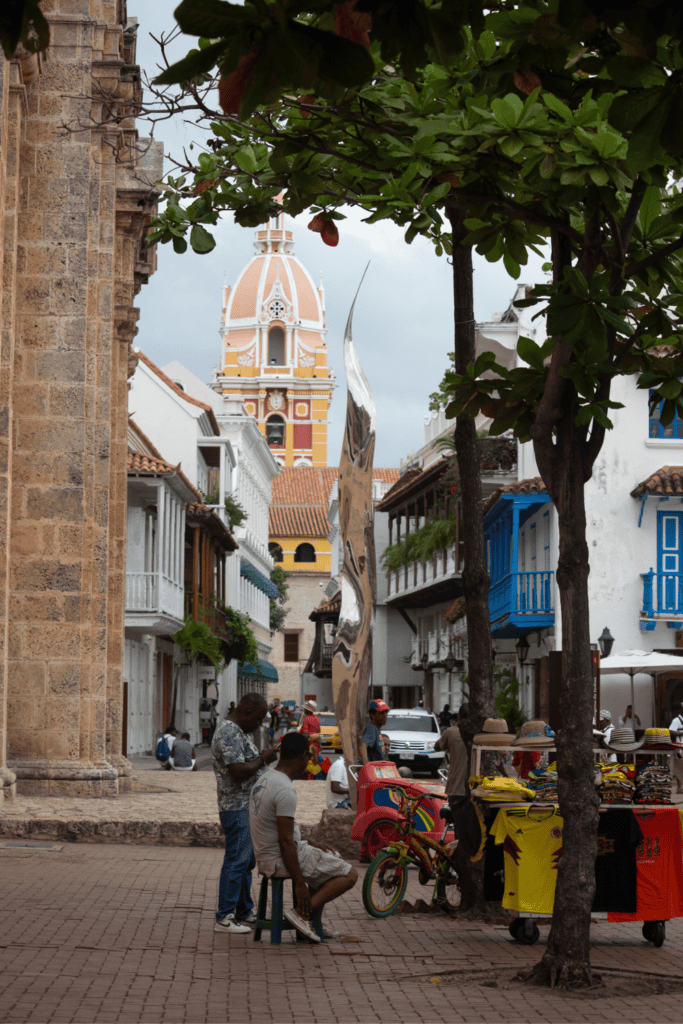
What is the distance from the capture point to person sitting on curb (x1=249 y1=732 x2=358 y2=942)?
8344 mm

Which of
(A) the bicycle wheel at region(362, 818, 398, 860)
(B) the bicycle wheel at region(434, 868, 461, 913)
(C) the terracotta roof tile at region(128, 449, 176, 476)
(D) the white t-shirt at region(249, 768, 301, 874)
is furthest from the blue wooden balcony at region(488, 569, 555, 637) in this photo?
(D) the white t-shirt at region(249, 768, 301, 874)

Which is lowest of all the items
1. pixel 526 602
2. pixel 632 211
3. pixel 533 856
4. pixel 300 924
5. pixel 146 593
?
pixel 300 924

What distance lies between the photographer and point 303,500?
105500 millimetres

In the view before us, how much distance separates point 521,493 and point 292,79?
2990 centimetres

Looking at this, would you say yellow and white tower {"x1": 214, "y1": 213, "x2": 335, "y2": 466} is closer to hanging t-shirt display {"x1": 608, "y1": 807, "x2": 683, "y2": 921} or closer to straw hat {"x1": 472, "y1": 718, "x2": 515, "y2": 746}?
straw hat {"x1": 472, "y1": 718, "x2": 515, "y2": 746}

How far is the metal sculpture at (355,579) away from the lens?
45.8 feet

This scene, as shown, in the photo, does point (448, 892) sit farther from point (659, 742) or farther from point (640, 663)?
point (640, 663)

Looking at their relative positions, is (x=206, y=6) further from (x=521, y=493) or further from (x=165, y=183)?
(x=521, y=493)

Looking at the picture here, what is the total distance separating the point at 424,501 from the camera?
157 feet

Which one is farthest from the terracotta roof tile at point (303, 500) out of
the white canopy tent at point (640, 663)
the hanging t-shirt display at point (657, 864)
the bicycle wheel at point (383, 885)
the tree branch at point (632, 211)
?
the tree branch at point (632, 211)

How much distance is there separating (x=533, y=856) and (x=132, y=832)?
7.02 meters

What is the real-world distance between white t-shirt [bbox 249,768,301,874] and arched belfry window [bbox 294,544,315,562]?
8882 centimetres

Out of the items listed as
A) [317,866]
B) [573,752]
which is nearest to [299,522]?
[317,866]

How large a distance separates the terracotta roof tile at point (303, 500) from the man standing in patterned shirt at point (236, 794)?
8365 cm
